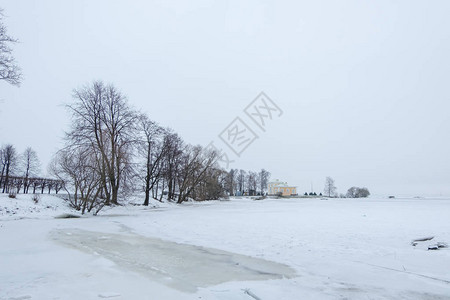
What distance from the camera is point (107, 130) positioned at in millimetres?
26000

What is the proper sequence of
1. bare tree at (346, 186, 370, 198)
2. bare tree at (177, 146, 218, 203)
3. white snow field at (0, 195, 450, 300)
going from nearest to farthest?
white snow field at (0, 195, 450, 300) < bare tree at (177, 146, 218, 203) < bare tree at (346, 186, 370, 198)

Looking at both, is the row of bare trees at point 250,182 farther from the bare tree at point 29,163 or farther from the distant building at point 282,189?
the bare tree at point 29,163

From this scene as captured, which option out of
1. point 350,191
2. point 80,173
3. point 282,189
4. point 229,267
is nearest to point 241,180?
point 282,189

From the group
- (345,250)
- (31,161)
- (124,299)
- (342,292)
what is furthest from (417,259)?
(31,161)

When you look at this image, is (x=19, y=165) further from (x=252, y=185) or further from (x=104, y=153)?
(x=252, y=185)

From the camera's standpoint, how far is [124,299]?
134 inches

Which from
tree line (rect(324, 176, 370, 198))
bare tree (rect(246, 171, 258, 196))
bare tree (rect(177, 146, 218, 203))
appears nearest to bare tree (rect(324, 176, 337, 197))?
tree line (rect(324, 176, 370, 198))

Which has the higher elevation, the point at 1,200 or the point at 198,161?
the point at 198,161

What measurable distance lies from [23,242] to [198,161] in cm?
3877

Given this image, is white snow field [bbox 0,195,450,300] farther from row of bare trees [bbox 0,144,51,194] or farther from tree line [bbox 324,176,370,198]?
tree line [bbox 324,176,370,198]

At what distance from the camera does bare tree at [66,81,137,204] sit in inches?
938

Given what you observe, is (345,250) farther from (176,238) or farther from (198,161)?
(198,161)

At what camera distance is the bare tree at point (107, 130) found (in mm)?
23812

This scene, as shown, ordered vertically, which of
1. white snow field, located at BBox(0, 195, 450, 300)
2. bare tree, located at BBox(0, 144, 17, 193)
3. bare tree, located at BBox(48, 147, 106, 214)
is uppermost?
bare tree, located at BBox(0, 144, 17, 193)
